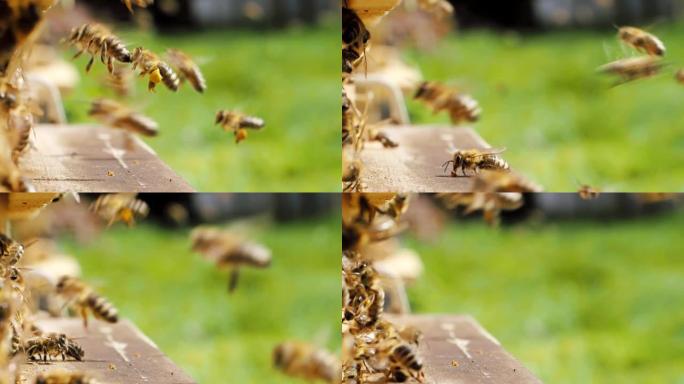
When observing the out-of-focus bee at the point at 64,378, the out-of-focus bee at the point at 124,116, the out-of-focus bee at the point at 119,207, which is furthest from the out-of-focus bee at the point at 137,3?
the out-of-focus bee at the point at 64,378

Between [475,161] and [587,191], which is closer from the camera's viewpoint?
[475,161]

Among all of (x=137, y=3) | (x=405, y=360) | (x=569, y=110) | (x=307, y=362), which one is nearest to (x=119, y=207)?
(x=137, y=3)

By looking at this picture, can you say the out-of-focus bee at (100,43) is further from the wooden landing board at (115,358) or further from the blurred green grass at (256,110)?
the wooden landing board at (115,358)

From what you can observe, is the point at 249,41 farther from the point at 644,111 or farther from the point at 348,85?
the point at 644,111

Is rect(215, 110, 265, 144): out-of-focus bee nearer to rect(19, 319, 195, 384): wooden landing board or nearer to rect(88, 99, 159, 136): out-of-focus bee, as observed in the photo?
rect(88, 99, 159, 136): out-of-focus bee

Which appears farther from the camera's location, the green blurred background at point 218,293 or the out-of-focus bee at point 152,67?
the green blurred background at point 218,293

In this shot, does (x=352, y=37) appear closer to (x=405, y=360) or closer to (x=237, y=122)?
(x=237, y=122)

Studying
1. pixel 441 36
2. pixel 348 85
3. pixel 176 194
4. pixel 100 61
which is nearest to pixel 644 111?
pixel 441 36
